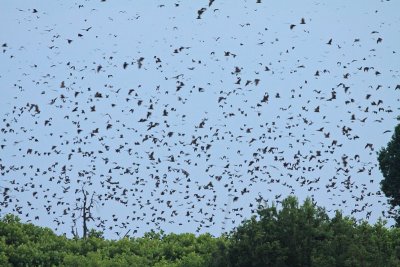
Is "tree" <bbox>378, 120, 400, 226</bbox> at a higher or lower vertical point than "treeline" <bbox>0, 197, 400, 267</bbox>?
higher

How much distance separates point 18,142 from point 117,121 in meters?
5.95

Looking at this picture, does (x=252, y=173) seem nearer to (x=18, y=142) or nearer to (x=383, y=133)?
(x=383, y=133)

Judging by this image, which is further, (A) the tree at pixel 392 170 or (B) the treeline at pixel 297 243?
(A) the tree at pixel 392 170

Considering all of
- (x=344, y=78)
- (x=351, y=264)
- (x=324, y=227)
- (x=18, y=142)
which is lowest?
(x=351, y=264)

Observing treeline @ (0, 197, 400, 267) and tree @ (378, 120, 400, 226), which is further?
tree @ (378, 120, 400, 226)

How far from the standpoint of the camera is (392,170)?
39375 millimetres

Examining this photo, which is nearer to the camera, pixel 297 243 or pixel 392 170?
pixel 297 243

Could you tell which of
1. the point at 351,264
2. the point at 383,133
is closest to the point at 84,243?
the point at 351,264

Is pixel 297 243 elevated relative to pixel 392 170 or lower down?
lower down

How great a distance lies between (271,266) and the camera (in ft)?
61.5

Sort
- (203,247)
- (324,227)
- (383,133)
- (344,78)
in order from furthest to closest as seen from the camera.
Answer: (383,133) < (344,78) < (203,247) < (324,227)

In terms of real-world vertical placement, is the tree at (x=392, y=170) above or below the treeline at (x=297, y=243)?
above

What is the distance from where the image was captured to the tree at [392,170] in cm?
3928

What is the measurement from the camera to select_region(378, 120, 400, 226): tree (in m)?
39.3
